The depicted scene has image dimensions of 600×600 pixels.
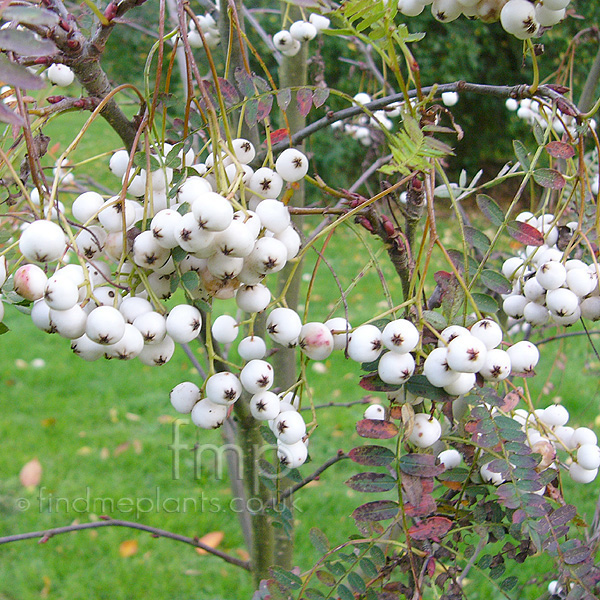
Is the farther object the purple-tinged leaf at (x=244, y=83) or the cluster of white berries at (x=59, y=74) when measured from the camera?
the cluster of white berries at (x=59, y=74)

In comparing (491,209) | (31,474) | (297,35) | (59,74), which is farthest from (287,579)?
(31,474)

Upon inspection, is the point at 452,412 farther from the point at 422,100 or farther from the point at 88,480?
the point at 88,480

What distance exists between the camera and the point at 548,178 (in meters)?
0.85

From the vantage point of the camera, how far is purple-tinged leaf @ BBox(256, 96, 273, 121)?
80cm

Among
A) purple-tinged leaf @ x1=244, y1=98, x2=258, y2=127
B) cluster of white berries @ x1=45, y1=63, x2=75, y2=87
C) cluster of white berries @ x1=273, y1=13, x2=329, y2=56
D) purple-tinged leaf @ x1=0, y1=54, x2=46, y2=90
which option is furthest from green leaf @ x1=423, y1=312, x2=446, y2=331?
cluster of white berries @ x1=273, y1=13, x2=329, y2=56

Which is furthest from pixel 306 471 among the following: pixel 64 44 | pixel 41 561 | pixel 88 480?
pixel 64 44

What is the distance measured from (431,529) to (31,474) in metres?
2.32

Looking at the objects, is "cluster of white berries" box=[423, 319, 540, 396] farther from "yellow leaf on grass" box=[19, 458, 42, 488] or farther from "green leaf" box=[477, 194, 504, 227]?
"yellow leaf on grass" box=[19, 458, 42, 488]

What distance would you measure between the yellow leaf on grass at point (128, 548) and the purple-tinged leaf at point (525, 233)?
2.05 metres

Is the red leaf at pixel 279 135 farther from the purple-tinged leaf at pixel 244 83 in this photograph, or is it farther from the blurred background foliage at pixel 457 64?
the blurred background foliage at pixel 457 64

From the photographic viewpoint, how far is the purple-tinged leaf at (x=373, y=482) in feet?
2.48

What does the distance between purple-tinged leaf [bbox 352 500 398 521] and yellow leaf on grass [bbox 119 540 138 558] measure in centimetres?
185

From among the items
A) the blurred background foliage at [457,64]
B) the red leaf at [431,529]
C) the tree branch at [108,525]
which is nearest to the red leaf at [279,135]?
the red leaf at [431,529]

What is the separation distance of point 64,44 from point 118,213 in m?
A: 0.20
